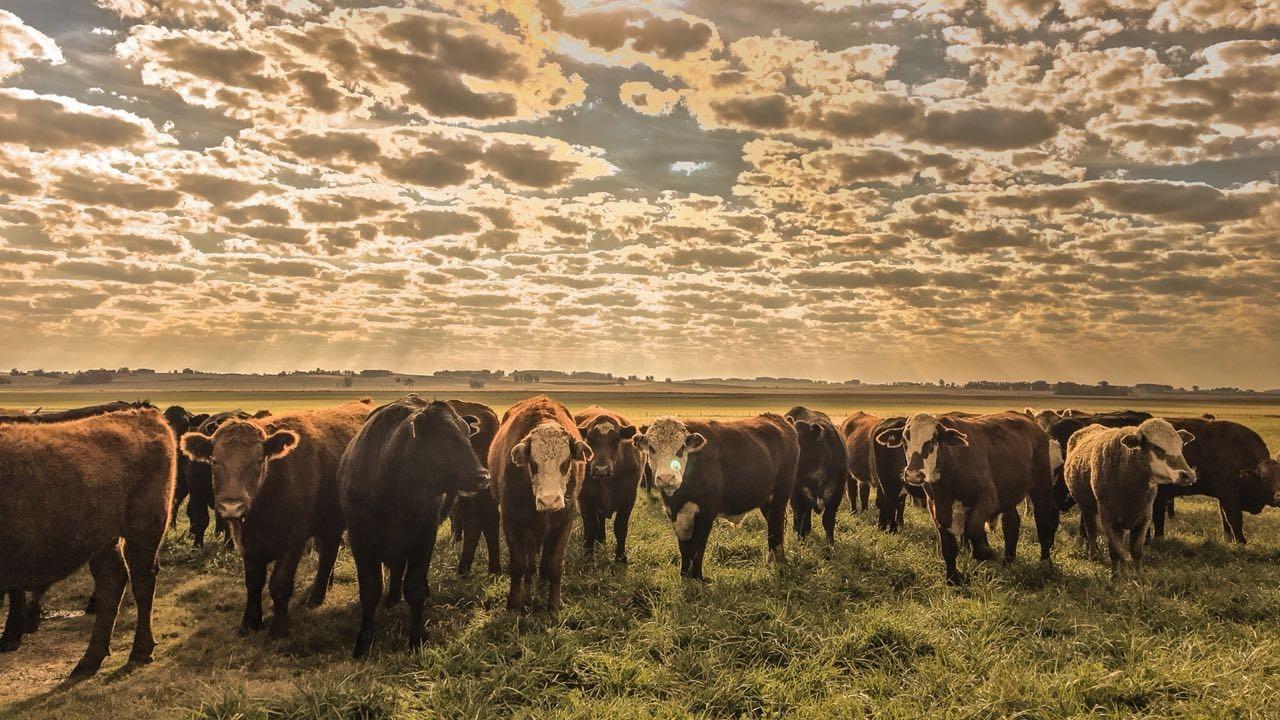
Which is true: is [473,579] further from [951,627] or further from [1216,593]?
[1216,593]

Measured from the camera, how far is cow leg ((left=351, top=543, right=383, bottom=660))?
25.7 feet

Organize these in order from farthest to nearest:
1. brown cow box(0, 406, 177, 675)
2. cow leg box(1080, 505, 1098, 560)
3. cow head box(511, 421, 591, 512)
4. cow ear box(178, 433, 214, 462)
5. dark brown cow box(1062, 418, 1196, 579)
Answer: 1. cow leg box(1080, 505, 1098, 560)
2. dark brown cow box(1062, 418, 1196, 579)
3. cow head box(511, 421, 591, 512)
4. cow ear box(178, 433, 214, 462)
5. brown cow box(0, 406, 177, 675)

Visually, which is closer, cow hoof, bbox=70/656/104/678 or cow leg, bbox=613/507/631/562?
cow hoof, bbox=70/656/104/678

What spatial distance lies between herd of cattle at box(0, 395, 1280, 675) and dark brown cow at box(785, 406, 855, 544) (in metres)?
0.67

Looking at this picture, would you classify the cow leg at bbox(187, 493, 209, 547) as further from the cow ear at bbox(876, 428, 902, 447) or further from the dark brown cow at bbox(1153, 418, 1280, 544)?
the dark brown cow at bbox(1153, 418, 1280, 544)

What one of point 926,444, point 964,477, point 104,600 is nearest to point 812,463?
point 926,444

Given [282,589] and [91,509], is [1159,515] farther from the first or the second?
[91,509]

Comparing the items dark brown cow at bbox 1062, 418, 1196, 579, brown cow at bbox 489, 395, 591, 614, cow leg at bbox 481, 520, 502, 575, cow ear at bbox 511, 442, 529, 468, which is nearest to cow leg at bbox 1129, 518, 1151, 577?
dark brown cow at bbox 1062, 418, 1196, 579

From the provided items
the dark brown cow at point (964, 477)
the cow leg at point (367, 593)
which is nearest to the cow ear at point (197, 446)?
the cow leg at point (367, 593)

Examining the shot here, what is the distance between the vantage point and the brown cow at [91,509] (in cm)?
686

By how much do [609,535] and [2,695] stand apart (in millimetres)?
10245

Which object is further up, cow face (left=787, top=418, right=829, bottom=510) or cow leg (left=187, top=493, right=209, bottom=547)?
cow face (left=787, top=418, right=829, bottom=510)

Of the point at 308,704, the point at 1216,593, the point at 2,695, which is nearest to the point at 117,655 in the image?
the point at 2,695

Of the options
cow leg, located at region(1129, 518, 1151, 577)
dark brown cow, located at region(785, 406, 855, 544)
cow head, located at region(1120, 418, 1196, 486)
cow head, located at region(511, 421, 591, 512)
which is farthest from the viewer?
dark brown cow, located at region(785, 406, 855, 544)
